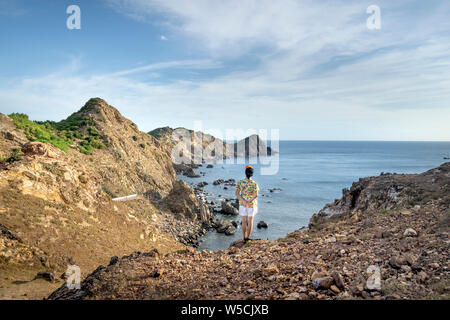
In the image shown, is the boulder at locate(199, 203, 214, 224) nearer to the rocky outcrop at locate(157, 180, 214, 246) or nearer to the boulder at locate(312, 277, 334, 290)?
the rocky outcrop at locate(157, 180, 214, 246)

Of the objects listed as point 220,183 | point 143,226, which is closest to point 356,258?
point 143,226

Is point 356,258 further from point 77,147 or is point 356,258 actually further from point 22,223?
point 77,147

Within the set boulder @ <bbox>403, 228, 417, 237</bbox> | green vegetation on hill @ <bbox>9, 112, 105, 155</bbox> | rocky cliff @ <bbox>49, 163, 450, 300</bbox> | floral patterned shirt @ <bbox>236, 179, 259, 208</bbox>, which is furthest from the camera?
green vegetation on hill @ <bbox>9, 112, 105, 155</bbox>

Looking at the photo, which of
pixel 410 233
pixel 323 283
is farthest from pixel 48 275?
pixel 410 233

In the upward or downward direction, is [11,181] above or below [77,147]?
below

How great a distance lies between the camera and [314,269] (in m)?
5.42

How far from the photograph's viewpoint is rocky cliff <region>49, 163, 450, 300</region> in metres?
4.42

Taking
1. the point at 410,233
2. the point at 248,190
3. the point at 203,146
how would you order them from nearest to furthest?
the point at 410,233 < the point at 248,190 < the point at 203,146

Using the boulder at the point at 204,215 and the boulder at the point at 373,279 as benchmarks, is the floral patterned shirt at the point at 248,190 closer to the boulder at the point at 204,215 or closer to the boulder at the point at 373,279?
the boulder at the point at 373,279

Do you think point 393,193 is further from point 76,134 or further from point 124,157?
point 76,134

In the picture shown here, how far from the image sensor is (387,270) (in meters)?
4.91

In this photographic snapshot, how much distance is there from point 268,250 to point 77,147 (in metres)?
33.8

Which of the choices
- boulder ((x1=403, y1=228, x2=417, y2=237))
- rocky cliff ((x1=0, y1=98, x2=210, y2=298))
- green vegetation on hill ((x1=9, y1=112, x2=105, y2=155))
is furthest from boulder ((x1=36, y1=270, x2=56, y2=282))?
green vegetation on hill ((x1=9, y1=112, x2=105, y2=155))
